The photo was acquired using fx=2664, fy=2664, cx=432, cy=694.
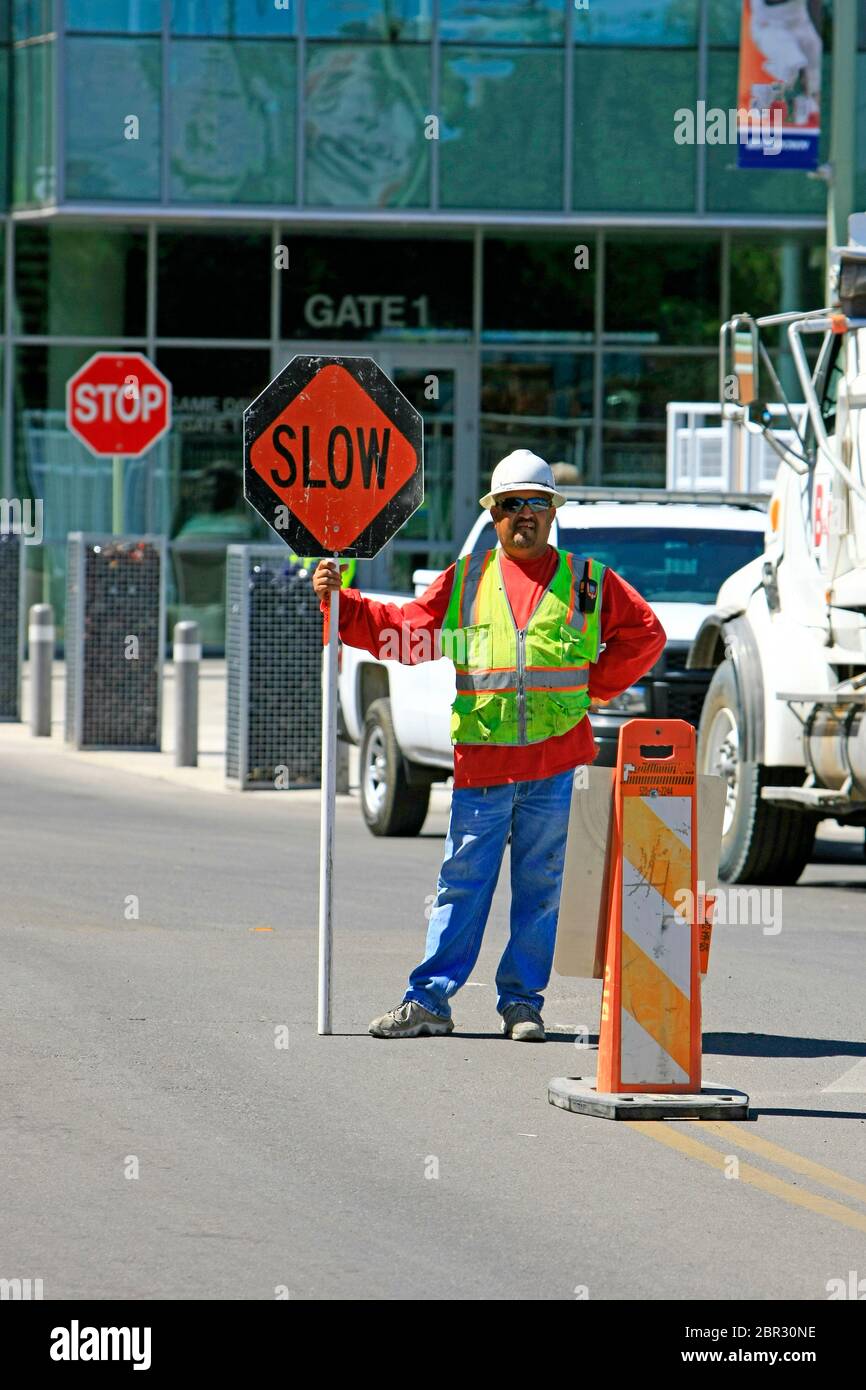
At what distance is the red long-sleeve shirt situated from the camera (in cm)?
A: 907

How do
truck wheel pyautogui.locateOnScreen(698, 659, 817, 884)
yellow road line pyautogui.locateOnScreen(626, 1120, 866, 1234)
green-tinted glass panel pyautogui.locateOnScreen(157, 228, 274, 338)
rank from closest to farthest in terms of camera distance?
yellow road line pyautogui.locateOnScreen(626, 1120, 866, 1234) → truck wheel pyautogui.locateOnScreen(698, 659, 817, 884) → green-tinted glass panel pyautogui.locateOnScreen(157, 228, 274, 338)

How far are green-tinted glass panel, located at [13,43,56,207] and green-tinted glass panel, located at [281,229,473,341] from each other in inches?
115

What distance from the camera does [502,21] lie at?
2919 centimetres

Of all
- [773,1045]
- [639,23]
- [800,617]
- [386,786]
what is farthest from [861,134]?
[773,1045]

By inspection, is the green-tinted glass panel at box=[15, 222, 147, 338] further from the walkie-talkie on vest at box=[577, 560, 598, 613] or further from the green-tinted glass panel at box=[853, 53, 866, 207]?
the walkie-talkie on vest at box=[577, 560, 598, 613]

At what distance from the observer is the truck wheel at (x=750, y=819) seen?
13.8 meters

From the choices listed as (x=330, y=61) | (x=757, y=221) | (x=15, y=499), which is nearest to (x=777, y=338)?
(x=757, y=221)

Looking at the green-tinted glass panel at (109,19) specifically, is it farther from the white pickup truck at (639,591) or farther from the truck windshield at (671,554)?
the truck windshield at (671,554)

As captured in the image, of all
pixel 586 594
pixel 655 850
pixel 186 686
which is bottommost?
pixel 186 686

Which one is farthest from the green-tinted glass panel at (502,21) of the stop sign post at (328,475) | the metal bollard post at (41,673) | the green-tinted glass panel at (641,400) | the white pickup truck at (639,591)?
the stop sign post at (328,475)

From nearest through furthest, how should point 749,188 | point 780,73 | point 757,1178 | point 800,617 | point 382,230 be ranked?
point 757,1178 < point 800,617 < point 780,73 < point 749,188 < point 382,230

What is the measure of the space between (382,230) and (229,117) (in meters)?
2.15

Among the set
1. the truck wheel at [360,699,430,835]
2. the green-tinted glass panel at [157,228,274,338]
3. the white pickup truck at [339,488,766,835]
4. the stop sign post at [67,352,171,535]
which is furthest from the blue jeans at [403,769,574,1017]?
the green-tinted glass panel at [157,228,274,338]

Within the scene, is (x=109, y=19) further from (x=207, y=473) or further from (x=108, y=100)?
(x=207, y=473)
